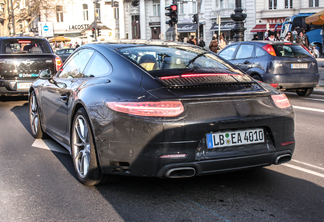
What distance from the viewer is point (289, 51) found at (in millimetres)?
10992

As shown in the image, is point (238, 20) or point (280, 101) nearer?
point (280, 101)

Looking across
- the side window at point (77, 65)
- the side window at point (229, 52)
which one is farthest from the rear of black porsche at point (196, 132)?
the side window at point (229, 52)

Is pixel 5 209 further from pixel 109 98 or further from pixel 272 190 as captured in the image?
pixel 272 190

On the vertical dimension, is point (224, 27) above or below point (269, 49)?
above

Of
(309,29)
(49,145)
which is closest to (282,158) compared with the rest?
(49,145)

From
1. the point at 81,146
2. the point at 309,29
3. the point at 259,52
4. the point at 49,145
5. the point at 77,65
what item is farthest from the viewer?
the point at 309,29

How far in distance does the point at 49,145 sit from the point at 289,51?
7.42 metres

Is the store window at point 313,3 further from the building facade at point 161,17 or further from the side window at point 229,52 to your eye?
the side window at point 229,52

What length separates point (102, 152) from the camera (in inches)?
141

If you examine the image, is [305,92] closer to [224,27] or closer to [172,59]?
[172,59]

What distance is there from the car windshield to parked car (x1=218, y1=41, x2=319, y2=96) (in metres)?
6.40

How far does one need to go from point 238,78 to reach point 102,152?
1447mm

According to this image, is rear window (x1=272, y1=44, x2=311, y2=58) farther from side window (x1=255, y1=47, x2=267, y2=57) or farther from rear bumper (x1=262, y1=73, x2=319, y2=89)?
rear bumper (x1=262, y1=73, x2=319, y2=89)

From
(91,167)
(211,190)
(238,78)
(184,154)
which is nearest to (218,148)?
(184,154)
